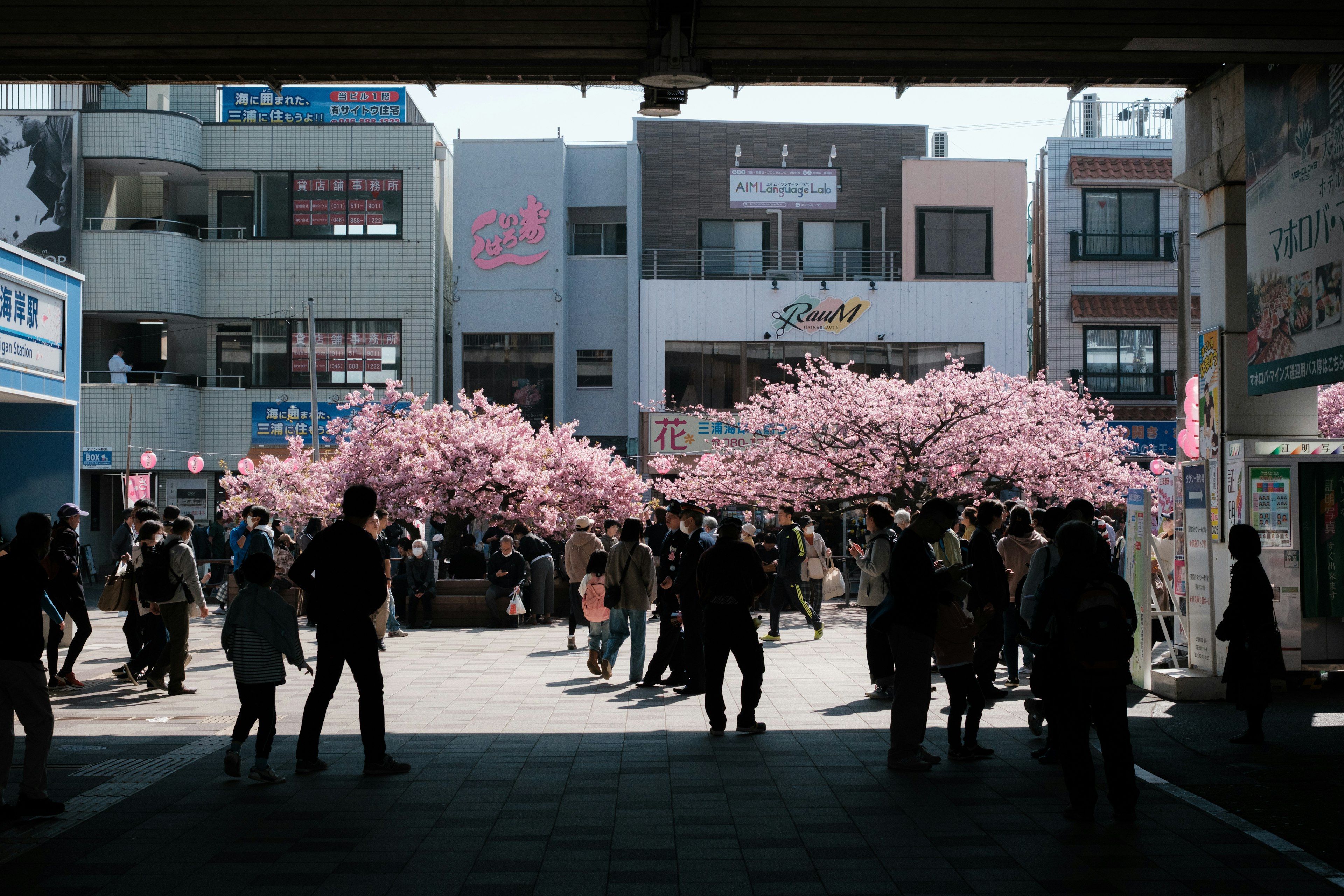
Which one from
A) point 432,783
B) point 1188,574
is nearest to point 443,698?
point 432,783

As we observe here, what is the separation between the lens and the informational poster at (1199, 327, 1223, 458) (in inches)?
461

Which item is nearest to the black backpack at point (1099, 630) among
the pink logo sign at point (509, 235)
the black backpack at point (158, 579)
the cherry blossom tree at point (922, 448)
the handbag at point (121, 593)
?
the black backpack at point (158, 579)

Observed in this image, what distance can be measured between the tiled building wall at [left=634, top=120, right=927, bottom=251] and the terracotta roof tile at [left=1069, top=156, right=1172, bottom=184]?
427 cm

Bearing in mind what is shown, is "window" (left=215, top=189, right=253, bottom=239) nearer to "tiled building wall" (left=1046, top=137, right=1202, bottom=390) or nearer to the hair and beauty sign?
the hair and beauty sign

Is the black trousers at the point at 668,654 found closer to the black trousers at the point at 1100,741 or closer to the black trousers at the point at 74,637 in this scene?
the black trousers at the point at 74,637

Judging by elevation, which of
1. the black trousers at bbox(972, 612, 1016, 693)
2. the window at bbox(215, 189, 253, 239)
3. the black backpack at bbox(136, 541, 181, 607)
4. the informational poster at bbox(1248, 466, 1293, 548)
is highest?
the window at bbox(215, 189, 253, 239)

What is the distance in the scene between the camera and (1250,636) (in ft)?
→ 30.7

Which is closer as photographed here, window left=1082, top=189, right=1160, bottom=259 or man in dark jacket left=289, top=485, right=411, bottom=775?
man in dark jacket left=289, top=485, right=411, bottom=775

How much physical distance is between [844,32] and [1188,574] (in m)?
6.08

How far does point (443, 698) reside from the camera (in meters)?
11.5

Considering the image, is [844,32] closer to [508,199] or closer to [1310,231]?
[1310,231]

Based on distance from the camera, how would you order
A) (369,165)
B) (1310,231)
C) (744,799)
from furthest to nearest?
(369,165) < (1310,231) < (744,799)

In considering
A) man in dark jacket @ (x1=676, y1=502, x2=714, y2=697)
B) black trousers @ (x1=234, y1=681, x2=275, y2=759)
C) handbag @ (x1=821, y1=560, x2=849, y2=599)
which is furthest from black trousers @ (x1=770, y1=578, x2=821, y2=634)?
black trousers @ (x1=234, y1=681, x2=275, y2=759)

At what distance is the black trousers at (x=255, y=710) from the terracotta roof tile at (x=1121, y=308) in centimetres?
3108
